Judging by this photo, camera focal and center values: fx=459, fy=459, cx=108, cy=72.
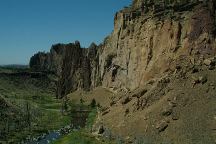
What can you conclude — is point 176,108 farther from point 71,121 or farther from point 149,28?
point 71,121

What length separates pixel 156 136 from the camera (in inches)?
3780

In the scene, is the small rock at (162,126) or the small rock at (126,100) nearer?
the small rock at (162,126)

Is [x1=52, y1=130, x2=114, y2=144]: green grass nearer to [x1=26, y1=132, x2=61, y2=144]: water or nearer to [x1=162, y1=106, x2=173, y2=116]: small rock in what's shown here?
[x1=26, y1=132, x2=61, y2=144]: water

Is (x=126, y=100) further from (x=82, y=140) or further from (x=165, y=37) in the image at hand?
(x=165, y=37)

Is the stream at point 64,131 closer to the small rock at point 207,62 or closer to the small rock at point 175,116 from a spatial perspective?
the small rock at point 175,116

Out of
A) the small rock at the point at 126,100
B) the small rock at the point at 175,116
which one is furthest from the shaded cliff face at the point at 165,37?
the small rock at the point at 175,116

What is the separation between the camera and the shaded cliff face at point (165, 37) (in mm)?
128875

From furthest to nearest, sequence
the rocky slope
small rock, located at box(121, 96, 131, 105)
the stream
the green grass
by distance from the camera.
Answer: the stream
small rock, located at box(121, 96, 131, 105)
the green grass
the rocky slope

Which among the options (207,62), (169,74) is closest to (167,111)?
(207,62)

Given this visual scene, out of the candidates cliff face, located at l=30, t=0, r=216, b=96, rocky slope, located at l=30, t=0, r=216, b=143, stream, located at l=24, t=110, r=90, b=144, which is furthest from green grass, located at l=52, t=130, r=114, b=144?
cliff face, located at l=30, t=0, r=216, b=96

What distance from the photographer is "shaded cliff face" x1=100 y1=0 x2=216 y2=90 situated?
128875mm

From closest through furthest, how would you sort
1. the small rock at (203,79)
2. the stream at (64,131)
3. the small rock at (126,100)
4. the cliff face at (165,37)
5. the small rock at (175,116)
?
the small rock at (175,116) → the small rock at (203,79) → the small rock at (126,100) → the cliff face at (165,37) → the stream at (64,131)

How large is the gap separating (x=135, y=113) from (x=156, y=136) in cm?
1946

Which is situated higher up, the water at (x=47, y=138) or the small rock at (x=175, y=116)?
the small rock at (x=175, y=116)
